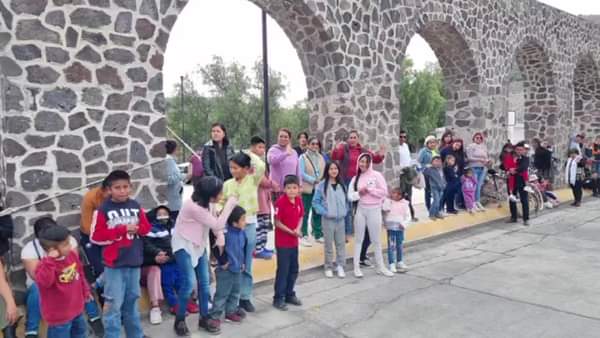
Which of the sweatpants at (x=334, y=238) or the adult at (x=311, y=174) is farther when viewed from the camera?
the adult at (x=311, y=174)

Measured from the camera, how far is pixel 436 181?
8258mm

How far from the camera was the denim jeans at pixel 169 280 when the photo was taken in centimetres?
465

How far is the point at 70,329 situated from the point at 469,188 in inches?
285

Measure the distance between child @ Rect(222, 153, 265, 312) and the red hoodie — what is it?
162 centimetres

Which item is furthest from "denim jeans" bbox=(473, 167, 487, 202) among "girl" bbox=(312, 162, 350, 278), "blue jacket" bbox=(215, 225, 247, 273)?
"blue jacket" bbox=(215, 225, 247, 273)

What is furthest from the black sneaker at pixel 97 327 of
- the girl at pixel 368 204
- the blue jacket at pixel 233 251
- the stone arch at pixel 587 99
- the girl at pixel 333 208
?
the stone arch at pixel 587 99

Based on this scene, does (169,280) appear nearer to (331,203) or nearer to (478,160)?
(331,203)

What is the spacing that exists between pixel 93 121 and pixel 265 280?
2.49m

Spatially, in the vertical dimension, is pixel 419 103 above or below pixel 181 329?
above

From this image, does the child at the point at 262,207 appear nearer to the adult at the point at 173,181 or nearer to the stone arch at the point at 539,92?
the adult at the point at 173,181

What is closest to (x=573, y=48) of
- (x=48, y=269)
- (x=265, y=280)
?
(x=265, y=280)

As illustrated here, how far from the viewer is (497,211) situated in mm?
9430

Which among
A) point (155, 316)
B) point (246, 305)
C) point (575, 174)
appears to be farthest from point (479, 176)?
point (155, 316)

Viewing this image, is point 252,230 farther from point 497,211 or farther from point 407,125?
point 407,125
